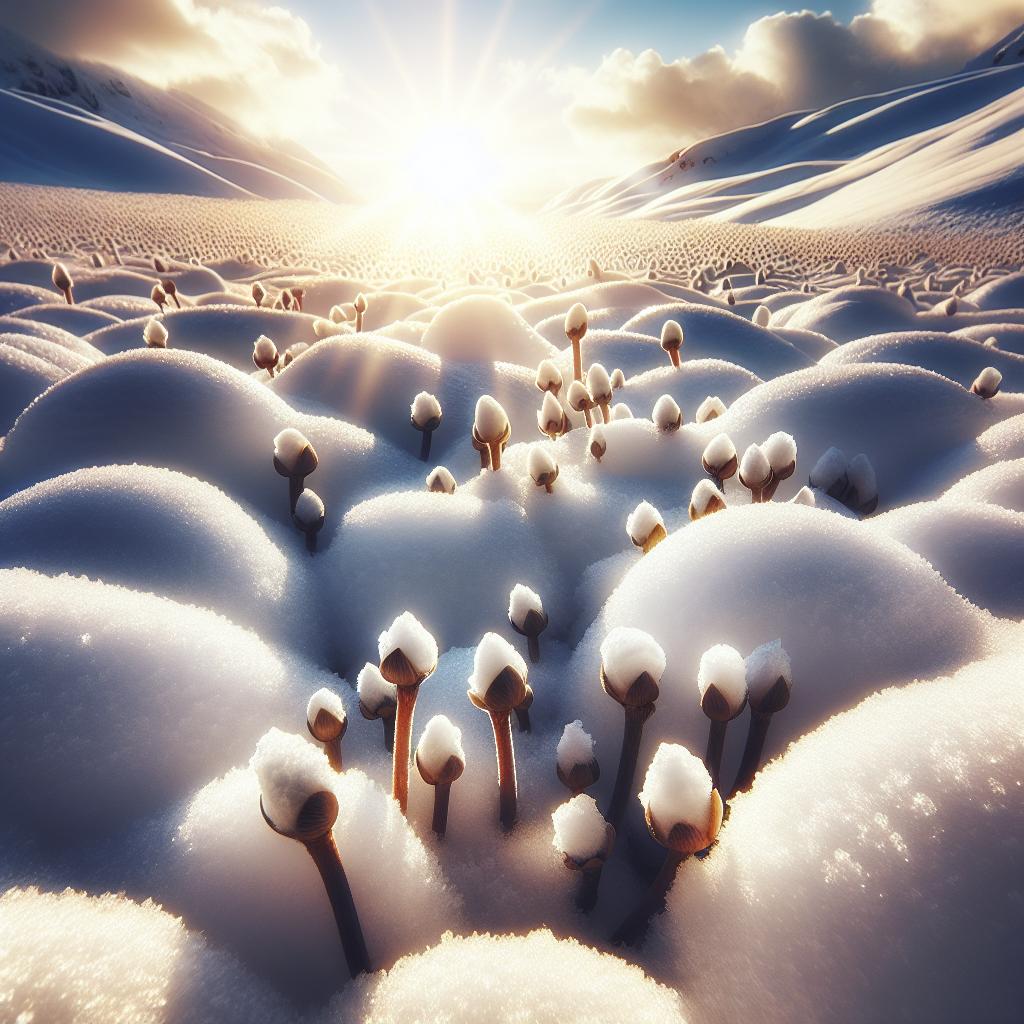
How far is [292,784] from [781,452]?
148 centimetres

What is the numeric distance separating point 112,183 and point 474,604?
71047mm

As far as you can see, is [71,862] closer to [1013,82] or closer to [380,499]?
[380,499]

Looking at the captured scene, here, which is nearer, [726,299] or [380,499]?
[380,499]

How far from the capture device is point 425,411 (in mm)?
2357

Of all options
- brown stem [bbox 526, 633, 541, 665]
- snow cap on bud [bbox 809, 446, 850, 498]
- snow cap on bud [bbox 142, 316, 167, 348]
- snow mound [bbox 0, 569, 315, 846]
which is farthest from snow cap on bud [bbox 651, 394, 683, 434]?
snow cap on bud [bbox 142, 316, 167, 348]

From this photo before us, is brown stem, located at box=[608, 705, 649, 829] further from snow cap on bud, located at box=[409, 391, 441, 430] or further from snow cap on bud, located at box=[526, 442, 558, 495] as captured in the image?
snow cap on bud, located at box=[409, 391, 441, 430]

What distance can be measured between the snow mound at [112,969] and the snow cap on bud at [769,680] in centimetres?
76

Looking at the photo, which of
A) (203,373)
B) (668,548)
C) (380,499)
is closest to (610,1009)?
(668,548)

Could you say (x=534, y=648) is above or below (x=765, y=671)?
below

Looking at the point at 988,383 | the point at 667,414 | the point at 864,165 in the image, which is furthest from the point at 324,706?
the point at 864,165

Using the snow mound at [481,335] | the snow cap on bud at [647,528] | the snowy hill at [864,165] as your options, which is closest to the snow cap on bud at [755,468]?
the snow cap on bud at [647,528]

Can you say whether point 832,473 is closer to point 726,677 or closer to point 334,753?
point 726,677

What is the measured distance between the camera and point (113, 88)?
386 feet

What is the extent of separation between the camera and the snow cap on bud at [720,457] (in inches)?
71.8
